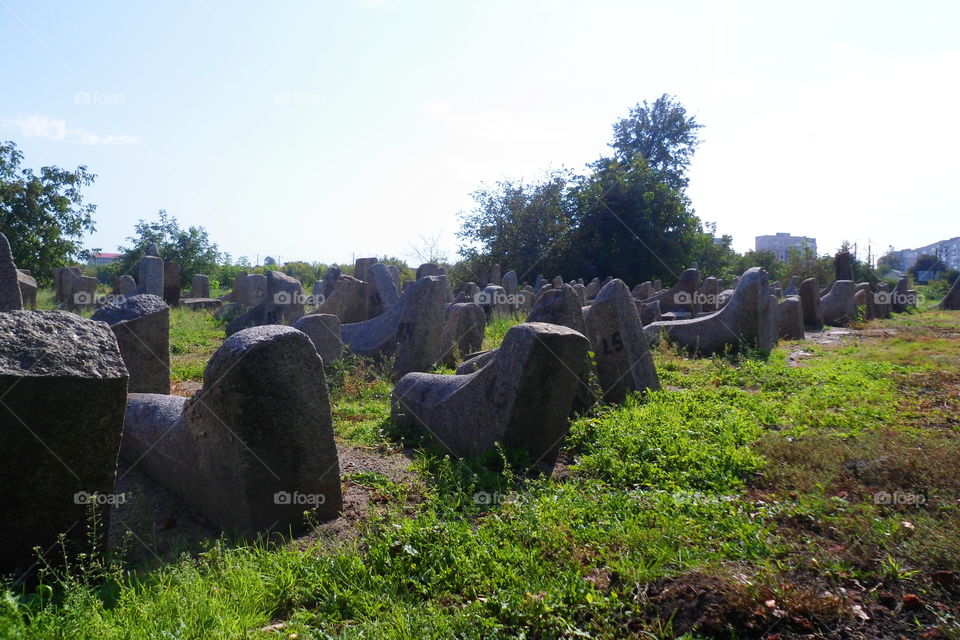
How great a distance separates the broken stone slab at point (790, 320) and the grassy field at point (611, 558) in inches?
332

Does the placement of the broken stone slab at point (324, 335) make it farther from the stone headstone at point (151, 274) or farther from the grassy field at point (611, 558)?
the stone headstone at point (151, 274)

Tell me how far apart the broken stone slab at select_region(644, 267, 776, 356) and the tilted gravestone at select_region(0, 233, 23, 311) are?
8938mm

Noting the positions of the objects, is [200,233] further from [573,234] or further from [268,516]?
[268,516]

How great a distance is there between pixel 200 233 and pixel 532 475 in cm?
3081

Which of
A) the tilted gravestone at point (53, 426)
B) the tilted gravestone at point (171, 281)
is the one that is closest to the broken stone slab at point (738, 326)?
the tilted gravestone at point (53, 426)

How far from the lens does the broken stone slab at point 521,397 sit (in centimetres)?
504

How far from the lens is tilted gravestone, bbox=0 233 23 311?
547cm

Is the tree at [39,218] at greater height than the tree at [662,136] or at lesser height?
lesser

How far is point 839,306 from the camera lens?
17.4 metres

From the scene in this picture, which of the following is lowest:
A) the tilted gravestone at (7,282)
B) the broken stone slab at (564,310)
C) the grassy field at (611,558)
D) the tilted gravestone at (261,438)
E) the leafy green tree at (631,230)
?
the grassy field at (611,558)

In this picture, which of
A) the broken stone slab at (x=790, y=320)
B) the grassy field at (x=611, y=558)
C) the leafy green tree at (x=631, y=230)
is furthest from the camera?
the leafy green tree at (x=631, y=230)

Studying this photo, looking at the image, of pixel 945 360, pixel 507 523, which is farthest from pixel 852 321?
pixel 507 523

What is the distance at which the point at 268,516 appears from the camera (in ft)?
12.7

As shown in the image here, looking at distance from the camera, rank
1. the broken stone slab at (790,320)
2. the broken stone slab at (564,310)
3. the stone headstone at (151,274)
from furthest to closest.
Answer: the stone headstone at (151,274)
the broken stone slab at (790,320)
the broken stone slab at (564,310)
